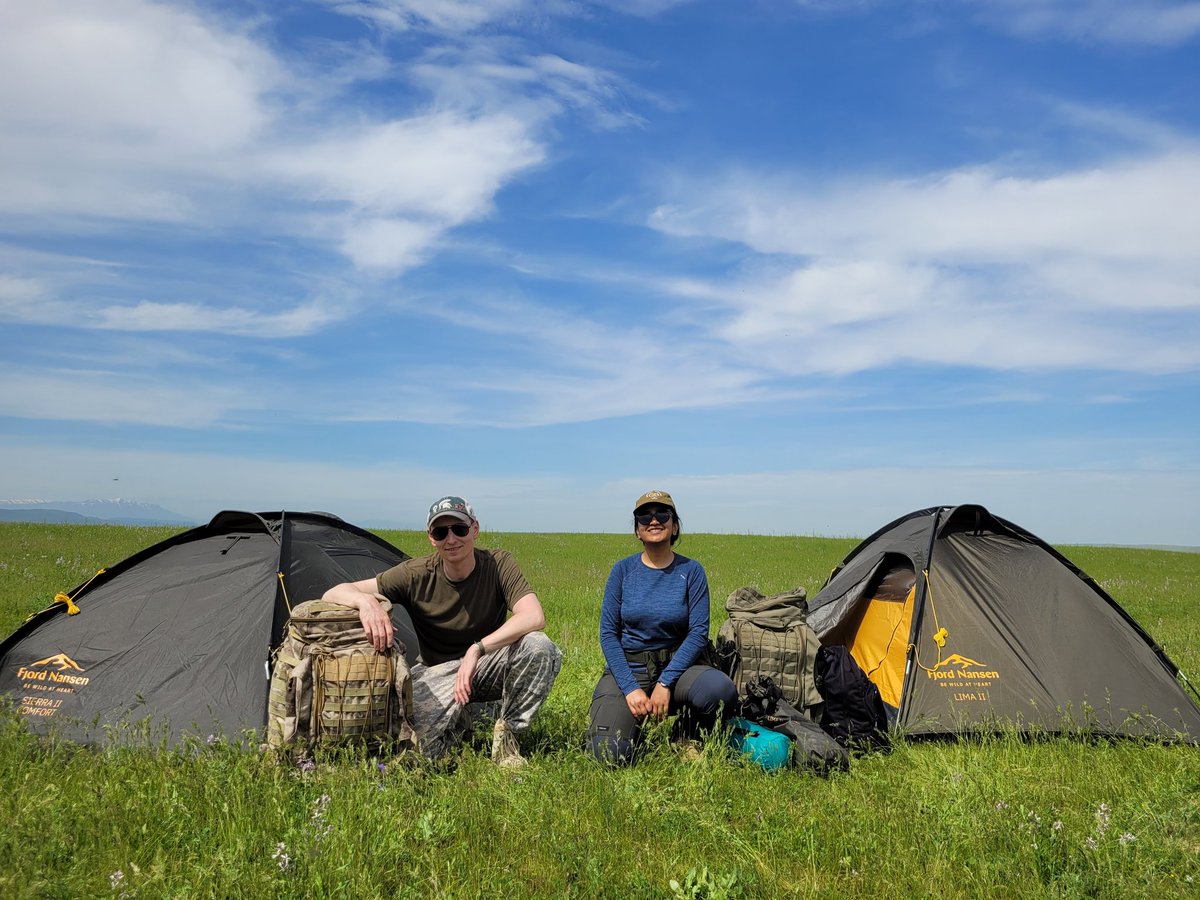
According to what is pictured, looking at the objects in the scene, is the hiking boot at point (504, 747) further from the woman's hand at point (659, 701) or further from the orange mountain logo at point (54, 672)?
the orange mountain logo at point (54, 672)

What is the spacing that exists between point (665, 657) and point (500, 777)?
5.45 feet

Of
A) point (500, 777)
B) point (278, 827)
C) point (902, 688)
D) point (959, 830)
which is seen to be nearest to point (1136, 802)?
point (959, 830)

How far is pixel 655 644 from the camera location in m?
6.99

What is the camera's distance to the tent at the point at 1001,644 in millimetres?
7855

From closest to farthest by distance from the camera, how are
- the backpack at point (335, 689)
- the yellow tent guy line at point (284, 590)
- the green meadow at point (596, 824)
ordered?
the green meadow at point (596, 824)
the backpack at point (335, 689)
the yellow tent guy line at point (284, 590)

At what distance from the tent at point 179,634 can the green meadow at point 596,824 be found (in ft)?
1.76

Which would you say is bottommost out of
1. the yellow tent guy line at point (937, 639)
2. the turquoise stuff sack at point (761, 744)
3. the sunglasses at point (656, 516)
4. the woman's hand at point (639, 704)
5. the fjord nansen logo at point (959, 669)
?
the turquoise stuff sack at point (761, 744)

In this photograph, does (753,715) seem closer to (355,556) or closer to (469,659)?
(469,659)

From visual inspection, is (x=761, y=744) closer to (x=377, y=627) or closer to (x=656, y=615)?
(x=656, y=615)

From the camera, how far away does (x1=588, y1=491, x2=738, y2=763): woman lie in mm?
6598

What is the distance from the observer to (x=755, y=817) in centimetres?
549

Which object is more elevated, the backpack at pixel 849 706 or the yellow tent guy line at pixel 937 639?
the yellow tent guy line at pixel 937 639

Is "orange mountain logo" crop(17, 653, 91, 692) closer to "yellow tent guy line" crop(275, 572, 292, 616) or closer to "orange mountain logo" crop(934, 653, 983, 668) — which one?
"yellow tent guy line" crop(275, 572, 292, 616)

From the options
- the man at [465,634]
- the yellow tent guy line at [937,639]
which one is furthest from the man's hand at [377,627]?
the yellow tent guy line at [937,639]
